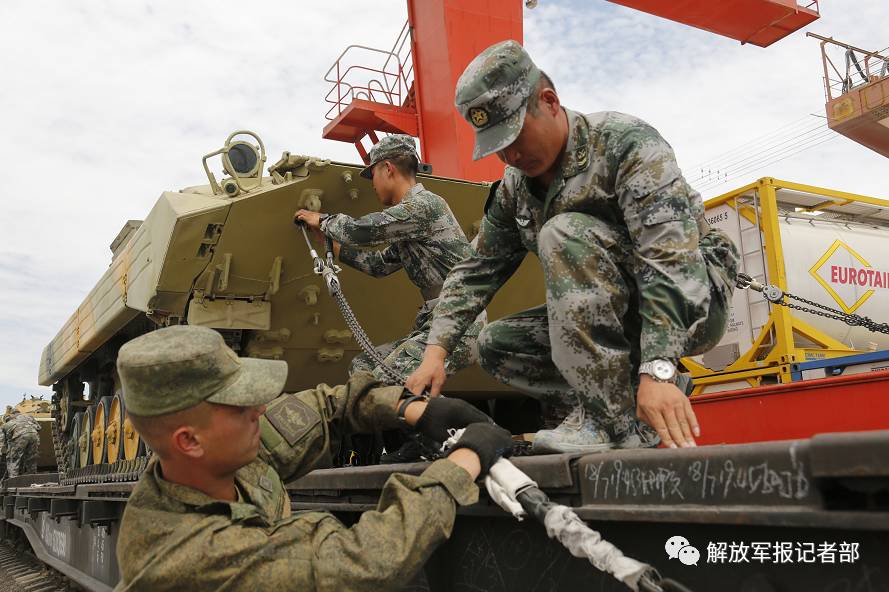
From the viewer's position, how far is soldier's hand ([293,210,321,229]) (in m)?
4.46

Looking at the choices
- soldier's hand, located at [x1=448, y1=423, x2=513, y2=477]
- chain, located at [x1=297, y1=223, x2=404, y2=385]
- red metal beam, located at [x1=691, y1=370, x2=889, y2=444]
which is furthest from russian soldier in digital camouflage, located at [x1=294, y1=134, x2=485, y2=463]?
red metal beam, located at [x1=691, y1=370, x2=889, y2=444]

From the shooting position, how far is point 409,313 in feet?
17.9

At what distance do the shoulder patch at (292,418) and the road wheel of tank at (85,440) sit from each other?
5.40m

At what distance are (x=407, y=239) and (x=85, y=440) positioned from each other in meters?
4.67

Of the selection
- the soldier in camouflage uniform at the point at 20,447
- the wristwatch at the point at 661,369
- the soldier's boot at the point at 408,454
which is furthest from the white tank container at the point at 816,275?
the soldier in camouflage uniform at the point at 20,447

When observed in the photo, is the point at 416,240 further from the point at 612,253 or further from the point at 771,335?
the point at 771,335

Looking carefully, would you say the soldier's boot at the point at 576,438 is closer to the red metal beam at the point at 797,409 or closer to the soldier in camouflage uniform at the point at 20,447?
the red metal beam at the point at 797,409

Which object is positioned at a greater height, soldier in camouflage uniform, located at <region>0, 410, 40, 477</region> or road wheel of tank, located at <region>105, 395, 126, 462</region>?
soldier in camouflage uniform, located at <region>0, 410, 40, 477</region>

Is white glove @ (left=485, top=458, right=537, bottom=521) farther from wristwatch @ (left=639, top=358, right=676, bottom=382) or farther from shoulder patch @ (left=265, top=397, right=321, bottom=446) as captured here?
shoulder patch @ (left=265, top=397, right=321, bottom=446)

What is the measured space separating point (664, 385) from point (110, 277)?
5.20m

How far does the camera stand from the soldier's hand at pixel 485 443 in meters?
1.82

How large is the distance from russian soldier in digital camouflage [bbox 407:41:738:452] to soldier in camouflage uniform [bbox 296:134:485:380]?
1196mm

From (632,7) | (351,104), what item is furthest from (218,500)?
(351,104)

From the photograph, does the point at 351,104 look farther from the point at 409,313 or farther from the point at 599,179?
the point at 599,179
